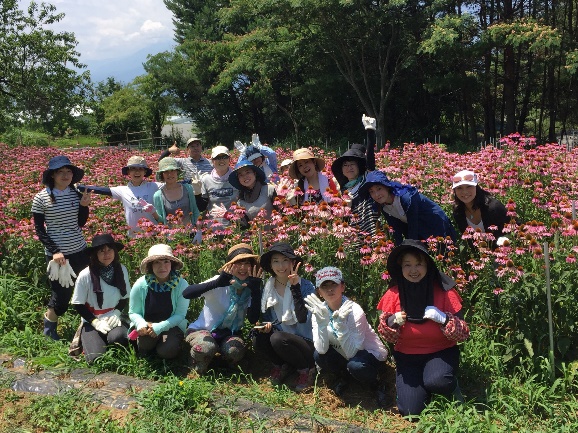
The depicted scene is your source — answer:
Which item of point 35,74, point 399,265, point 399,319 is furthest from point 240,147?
point 35,74

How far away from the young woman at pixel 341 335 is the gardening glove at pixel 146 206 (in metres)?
2.11

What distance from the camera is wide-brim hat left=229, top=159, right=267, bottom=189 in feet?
16.5

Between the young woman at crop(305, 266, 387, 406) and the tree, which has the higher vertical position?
the tree

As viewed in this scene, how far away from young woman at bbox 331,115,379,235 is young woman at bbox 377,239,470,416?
81 centimetres

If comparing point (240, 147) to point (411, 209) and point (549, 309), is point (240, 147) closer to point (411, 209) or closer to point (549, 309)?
point (411, 209)

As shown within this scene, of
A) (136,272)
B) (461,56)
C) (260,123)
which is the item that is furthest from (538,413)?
(260,123)

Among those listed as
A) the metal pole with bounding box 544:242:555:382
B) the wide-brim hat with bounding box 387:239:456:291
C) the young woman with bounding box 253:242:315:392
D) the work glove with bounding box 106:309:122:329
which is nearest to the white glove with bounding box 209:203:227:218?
the young woman with bounding box 253:242:315:392

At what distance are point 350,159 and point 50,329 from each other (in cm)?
291

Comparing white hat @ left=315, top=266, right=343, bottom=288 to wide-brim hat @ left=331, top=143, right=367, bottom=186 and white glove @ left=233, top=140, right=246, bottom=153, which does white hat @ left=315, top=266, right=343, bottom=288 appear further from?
white glove @ left=233, top=140, right=246, bottom=153

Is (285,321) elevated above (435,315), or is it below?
below

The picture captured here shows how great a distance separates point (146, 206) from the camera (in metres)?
5.17

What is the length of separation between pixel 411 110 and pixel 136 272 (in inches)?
643

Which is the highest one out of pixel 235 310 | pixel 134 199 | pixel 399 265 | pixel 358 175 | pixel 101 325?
pixel 358 175

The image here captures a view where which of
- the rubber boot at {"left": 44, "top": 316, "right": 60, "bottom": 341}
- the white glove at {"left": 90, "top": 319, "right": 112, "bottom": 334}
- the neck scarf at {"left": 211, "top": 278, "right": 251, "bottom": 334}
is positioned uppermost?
the neck scarf at {"left": 211, "top": 278, "right": 251, "bottom": 334}
